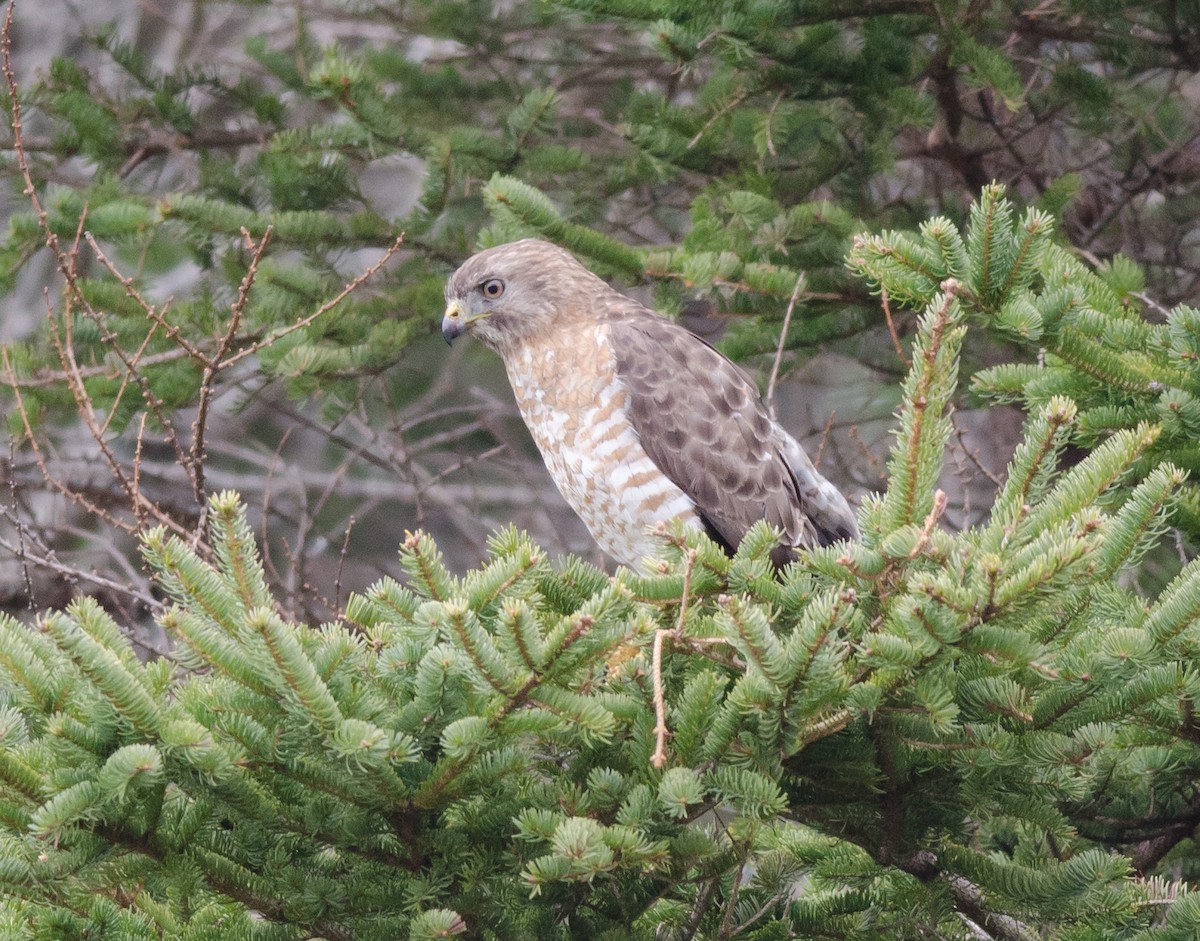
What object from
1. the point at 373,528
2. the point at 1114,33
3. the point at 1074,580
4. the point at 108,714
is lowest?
the point at 373,528

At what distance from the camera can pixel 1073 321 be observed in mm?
3096

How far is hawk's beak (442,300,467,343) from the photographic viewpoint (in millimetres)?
4895

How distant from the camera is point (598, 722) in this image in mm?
2135

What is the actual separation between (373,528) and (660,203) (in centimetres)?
343

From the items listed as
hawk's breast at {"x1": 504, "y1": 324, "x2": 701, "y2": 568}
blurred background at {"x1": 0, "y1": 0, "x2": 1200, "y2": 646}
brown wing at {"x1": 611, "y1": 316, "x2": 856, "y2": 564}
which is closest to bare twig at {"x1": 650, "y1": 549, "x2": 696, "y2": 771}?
blurred background at {"x1": 0, "y1": 0, "x2": 1200, "y2": 646}

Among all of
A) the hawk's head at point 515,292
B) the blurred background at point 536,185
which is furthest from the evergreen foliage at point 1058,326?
the hawk's head at point 515,292

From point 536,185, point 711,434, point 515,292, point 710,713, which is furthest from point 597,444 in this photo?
point 710,713

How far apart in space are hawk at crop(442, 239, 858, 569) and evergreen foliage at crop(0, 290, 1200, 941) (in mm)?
Result: 1836

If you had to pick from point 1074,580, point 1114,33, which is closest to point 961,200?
point 1114,33

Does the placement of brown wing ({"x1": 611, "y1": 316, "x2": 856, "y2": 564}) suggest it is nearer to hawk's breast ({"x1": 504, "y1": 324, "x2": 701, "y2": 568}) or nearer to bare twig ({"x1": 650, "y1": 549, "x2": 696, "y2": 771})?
hawk's breast ({"x1": 504, "y1": 324, "x2": 701, "y2": 568})

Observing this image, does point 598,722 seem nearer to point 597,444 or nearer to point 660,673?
point 660,673

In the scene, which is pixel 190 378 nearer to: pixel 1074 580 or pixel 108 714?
pixel 108 714

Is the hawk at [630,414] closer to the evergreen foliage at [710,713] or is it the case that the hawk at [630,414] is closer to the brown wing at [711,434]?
the brown wing at [711,434]

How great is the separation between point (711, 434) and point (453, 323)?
3.47 ft
